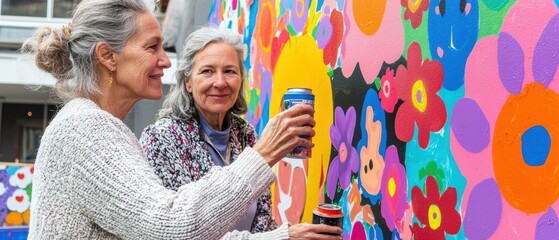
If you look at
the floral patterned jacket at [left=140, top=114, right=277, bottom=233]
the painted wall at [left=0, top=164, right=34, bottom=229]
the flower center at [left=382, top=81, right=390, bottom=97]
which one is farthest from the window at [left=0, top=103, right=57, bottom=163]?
the flower center at [left=382, top=81, right=390, bottom=97]

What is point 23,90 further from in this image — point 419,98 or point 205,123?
point 419,98

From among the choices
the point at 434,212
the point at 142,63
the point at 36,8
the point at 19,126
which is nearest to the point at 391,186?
the point at 434,212

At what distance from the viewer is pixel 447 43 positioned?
1791 mm

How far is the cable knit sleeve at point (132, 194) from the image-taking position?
4.76 feet

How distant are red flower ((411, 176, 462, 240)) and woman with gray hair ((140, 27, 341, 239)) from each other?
50 cm

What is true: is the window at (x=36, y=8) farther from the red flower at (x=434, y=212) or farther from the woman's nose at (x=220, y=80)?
A: the red flower at (x=434, y=212)

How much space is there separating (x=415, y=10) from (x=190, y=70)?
1.02 m

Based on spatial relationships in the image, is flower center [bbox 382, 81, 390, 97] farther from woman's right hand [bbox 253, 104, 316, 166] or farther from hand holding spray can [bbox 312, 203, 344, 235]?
hand holding spray can [bbox 312, 203, 344, 235]

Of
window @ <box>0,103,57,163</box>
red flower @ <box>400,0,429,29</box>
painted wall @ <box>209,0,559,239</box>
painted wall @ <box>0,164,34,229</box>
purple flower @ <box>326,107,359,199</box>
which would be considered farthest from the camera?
window @ <box>0,103,57,163</box>

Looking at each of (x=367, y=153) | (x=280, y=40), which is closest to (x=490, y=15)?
(x=367, y=153)

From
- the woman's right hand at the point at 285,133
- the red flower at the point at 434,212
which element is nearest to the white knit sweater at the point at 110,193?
the woman's right hand at the point at 285,133

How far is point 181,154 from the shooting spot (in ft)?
7.37

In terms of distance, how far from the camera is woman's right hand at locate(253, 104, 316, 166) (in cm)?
170

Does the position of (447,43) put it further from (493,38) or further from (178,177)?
(178,177)
